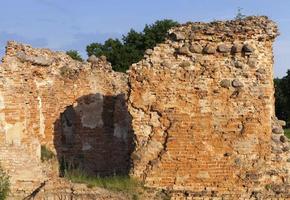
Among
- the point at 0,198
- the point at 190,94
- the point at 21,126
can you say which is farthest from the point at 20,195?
the point at 190,94

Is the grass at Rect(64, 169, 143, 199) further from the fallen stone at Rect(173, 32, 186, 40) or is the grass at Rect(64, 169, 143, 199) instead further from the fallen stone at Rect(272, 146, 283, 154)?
the fallen stone at Rect(173, 32, 186, 40)

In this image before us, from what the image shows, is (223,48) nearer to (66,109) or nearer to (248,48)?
(248,48)

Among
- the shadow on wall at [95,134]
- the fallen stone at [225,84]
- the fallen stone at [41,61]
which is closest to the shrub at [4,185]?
the shadow on wall at [95,134]

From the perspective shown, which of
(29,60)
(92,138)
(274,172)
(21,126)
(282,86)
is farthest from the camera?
(282,86)

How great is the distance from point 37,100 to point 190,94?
4387 millimetres

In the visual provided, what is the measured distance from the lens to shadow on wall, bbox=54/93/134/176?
13.9 m

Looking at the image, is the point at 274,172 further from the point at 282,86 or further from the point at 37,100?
the point at 282,86

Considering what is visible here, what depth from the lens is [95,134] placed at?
46.7 ft

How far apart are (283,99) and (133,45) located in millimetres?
18129

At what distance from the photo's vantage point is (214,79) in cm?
1016

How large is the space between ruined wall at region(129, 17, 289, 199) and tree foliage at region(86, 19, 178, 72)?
21.8 meters

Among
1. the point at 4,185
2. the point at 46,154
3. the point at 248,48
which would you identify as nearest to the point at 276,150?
the point at 248,48

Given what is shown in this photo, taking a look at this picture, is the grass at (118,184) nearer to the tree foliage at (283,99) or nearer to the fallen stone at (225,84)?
the fallen stone at (225,84)

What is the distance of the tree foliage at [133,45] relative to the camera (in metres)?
32.6
